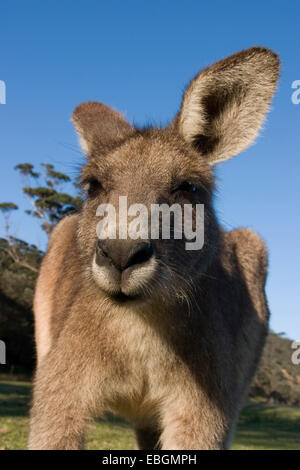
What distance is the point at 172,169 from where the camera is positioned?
387 centimetres

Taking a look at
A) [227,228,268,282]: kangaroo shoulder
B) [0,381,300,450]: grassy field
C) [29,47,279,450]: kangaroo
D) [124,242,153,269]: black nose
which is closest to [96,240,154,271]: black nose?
[124,242,153,269]: black nose

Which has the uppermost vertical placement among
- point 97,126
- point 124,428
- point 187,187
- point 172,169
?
point 97,126

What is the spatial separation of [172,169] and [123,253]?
1.09 meters

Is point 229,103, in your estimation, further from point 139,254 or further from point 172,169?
point 139,254

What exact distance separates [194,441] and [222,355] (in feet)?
2.30

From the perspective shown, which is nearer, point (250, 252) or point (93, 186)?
point (93, 186)

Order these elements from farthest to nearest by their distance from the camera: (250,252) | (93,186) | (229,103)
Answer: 1. (250,252)
2. (229,103)
3. (93,186)

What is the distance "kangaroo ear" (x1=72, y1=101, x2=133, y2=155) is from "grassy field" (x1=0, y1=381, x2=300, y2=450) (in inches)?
90.5

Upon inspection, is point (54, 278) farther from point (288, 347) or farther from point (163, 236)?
point (288, 347)

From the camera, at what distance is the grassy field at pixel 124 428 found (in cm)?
967

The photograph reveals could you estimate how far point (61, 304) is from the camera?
16.0 ft

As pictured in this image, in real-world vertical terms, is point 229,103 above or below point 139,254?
above

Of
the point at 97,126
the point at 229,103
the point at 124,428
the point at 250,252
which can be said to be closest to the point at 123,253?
the point at 229,103
